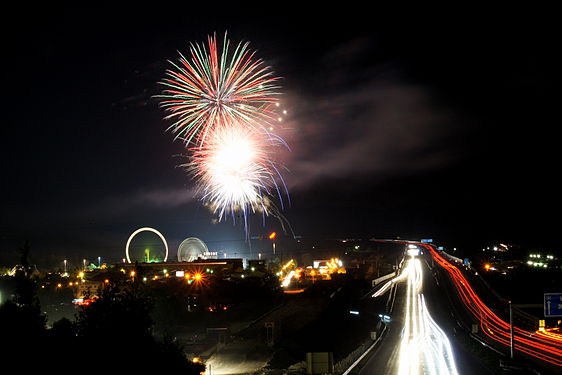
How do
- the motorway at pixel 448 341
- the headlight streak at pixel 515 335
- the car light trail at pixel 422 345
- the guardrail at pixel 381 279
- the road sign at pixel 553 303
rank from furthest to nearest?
the guardrail at pixel 381 279 < the headlight streak at pixel 515 335 < the road sign at pixel 553 303 < the car light trail at pixel 422 345 < the motorway at pixel 448 341

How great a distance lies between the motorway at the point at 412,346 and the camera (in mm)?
36281

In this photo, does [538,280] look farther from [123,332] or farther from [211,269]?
[123,332]

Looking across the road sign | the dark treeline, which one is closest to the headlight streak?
the road sign

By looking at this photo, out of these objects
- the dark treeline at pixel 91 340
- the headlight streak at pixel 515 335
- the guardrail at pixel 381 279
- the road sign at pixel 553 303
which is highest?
the dark treeline at pixel 91 340

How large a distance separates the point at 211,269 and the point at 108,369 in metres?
106

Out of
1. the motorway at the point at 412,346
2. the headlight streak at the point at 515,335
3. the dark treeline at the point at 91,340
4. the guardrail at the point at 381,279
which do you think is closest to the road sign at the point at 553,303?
the headlight streak at the point at 515,335

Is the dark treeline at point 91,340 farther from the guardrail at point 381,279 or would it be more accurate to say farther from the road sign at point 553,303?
the guardrail at point 381,279

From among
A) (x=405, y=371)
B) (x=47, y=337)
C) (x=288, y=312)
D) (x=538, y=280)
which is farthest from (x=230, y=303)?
(x=47, y=337)

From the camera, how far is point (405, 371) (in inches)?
1382

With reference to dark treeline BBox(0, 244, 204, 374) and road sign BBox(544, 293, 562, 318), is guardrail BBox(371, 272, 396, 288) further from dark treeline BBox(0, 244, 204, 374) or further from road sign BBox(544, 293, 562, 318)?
dark treeline BBox(0, 244, 204, 374)

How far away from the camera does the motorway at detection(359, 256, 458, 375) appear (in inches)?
1428

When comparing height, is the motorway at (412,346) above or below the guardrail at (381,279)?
above

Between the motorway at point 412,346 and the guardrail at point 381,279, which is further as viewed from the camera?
the guardrail at point 381,279

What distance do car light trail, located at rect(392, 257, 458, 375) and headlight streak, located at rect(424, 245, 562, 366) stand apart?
6.22 m
